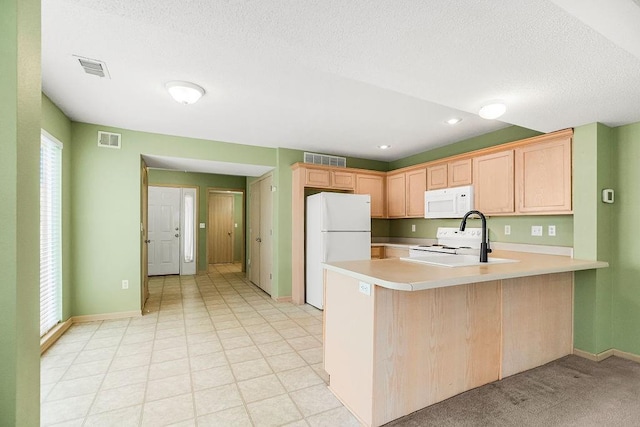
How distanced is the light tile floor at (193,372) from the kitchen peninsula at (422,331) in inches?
12.2

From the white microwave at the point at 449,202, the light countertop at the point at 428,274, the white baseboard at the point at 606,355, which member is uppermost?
Answer: the white microwave at the point at 449,202

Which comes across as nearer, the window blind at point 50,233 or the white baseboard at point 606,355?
the white baseboard at point 606,355

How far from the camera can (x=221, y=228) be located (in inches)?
340

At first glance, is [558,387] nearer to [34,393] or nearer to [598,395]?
[598,395]

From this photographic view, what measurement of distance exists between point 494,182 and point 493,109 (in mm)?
1389

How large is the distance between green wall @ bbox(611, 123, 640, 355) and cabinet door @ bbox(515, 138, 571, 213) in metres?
0.42

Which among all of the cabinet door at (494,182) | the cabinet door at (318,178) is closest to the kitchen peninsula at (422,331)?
the cabinet door at (494,182)

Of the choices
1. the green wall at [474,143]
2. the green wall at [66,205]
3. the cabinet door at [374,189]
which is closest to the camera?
the green wall at [66,205]

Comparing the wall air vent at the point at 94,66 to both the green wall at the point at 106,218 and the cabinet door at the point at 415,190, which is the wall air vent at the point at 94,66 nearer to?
Result: the green wall at the point at 106,218

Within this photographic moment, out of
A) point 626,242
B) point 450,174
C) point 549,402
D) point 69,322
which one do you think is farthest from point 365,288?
point 69,322

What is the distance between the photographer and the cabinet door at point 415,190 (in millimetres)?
4410

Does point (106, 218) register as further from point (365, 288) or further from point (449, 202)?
point (449, 202)

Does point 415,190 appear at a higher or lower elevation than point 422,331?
higher

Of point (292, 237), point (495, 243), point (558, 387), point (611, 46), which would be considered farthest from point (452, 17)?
point (292, 237)
